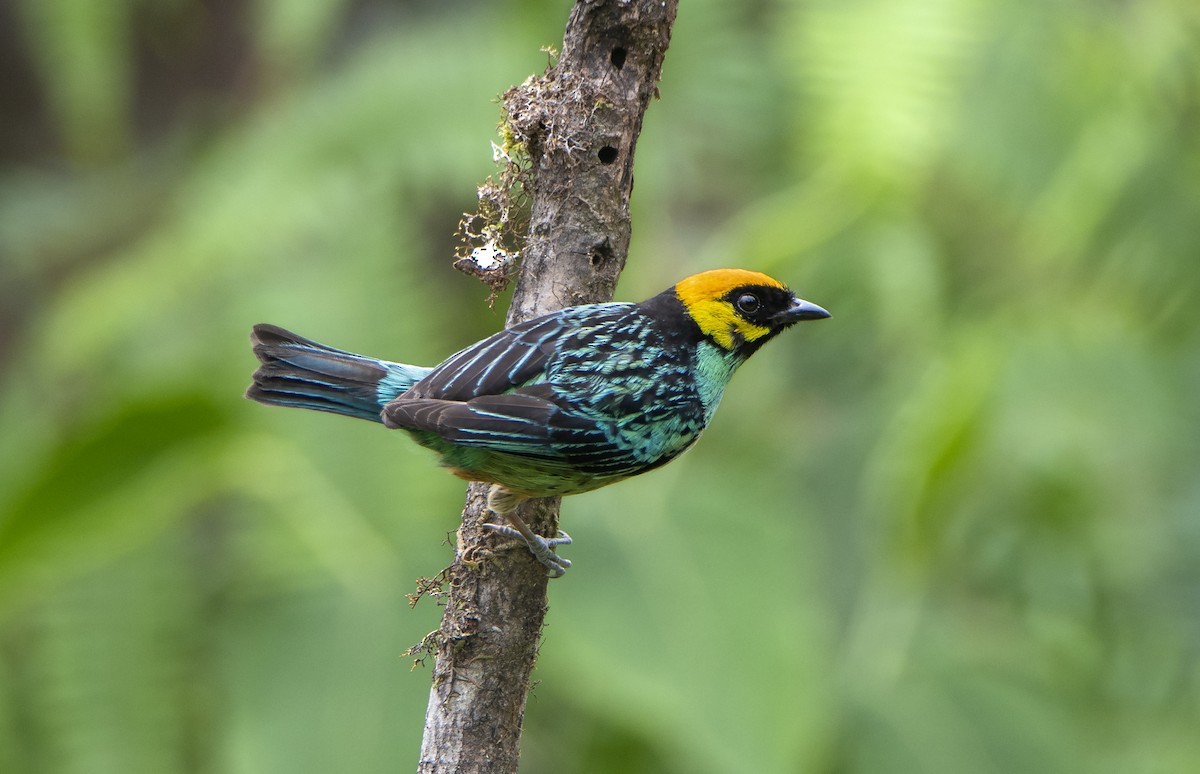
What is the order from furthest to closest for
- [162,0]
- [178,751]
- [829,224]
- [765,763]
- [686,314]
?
[162,0], [829,224], [178,751], [765,763], [686,314]

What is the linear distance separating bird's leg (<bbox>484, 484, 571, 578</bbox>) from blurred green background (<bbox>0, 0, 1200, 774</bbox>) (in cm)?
158

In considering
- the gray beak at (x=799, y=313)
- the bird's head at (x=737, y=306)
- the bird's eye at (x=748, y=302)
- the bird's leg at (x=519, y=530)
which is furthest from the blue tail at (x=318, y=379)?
the gray beak at (x=799, y=313)

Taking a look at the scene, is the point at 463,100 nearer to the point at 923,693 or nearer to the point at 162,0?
the point at 162,0

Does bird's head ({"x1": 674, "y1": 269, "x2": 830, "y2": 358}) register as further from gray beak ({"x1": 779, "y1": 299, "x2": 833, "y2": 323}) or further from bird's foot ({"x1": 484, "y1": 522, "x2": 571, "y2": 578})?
bird's foot ({"x1": 484, "y1": 522, "x2": 571, "y2": 578})

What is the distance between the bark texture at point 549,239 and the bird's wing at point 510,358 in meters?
0.06

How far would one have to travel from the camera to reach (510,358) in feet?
9.71

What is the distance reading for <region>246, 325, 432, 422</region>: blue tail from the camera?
3146 millimetres

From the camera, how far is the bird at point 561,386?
9.46 ft

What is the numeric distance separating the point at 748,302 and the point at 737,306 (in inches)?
1.2

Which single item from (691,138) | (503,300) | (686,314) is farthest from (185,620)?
(691,138)

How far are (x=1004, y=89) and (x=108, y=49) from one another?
168 inches

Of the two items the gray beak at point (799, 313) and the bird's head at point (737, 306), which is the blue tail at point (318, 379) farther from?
the gray beak at point (799, 313)

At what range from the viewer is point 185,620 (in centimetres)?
532

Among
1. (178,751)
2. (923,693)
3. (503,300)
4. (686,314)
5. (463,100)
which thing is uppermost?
(463,100)
